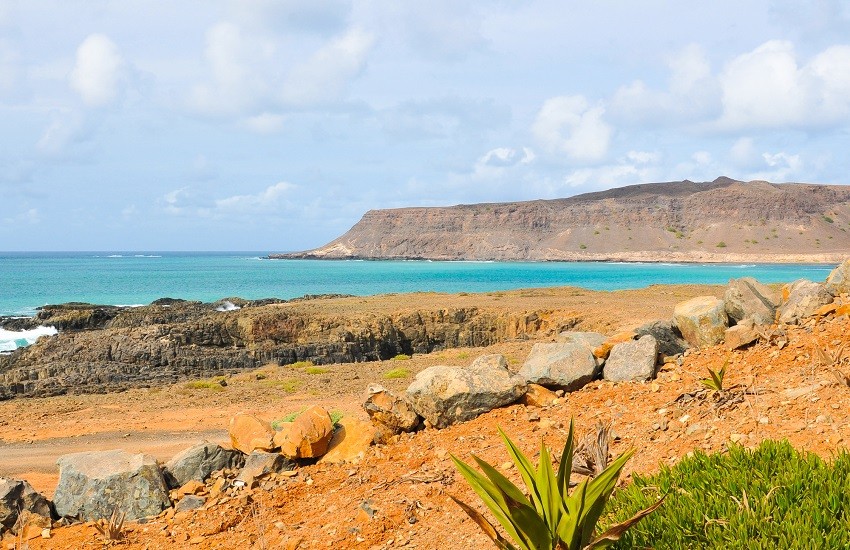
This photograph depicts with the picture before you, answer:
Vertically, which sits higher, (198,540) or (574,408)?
(574,408)

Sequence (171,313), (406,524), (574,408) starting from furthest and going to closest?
(171,313), (574,408), (406,524)

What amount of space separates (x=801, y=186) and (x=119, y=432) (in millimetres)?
207451

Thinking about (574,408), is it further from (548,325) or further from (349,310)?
(349,310)

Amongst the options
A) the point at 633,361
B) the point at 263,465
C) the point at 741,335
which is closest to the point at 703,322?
the point at 741,335

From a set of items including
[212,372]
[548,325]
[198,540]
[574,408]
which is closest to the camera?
[198,540]

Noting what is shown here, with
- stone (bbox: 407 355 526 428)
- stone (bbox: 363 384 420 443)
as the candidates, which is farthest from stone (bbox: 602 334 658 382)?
stone (bbox: 363 384 420 443)

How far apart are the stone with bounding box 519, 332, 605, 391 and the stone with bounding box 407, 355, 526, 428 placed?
1.37 feet

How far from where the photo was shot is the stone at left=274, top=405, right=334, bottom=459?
8523 mm

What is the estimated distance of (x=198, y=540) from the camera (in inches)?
275

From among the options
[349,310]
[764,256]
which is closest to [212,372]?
[349,310]

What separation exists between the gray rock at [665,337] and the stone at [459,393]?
8.99ft

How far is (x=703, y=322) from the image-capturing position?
33.8 feet

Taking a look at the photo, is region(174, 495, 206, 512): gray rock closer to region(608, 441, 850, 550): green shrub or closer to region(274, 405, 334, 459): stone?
region(274, 405, 334, 459): stone

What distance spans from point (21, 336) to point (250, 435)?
136 ft
